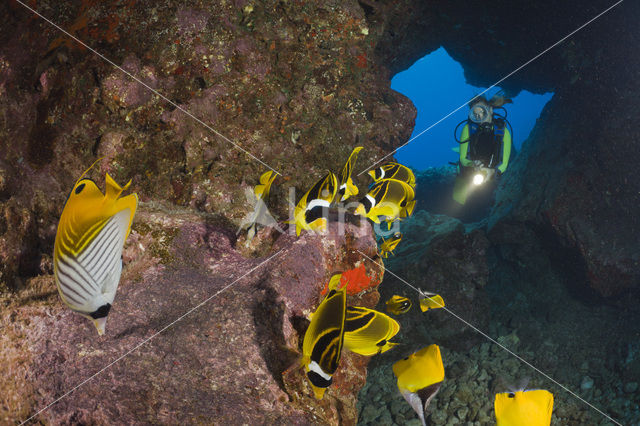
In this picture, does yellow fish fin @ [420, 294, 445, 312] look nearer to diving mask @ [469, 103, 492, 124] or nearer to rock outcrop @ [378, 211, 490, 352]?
rock outcrop @ [378, 211, 490, 352]

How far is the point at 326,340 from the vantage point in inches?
50.3

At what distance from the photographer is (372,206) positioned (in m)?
2.46

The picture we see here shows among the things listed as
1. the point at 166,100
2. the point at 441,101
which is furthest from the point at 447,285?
the point at 441,101

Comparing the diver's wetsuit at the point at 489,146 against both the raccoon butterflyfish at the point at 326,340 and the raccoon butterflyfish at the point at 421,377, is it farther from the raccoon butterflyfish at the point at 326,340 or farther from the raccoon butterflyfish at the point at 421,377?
the raccoon butterflyfish at the point at 326,340

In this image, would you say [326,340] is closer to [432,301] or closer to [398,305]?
[398,305]

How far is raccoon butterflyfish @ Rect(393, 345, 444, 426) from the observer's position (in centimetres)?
206

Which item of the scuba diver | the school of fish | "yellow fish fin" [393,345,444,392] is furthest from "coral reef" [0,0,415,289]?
the scuba diver

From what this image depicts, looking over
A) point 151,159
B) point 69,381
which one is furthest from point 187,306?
point 151,159

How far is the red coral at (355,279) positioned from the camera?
3.09 meters

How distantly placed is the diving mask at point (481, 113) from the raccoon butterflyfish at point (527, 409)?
576 cm

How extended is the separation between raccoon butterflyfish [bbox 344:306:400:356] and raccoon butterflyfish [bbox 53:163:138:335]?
1.23 metres

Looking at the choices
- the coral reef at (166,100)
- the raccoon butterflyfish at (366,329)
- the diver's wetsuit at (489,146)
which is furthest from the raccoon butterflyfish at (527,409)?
the diver's wetsuit at (489,146)

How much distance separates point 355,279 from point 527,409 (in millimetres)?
1679

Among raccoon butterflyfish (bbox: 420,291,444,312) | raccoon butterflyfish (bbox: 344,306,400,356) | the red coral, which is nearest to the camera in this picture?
raccoon butterflyfish (bbox: 344,306,400,356)
